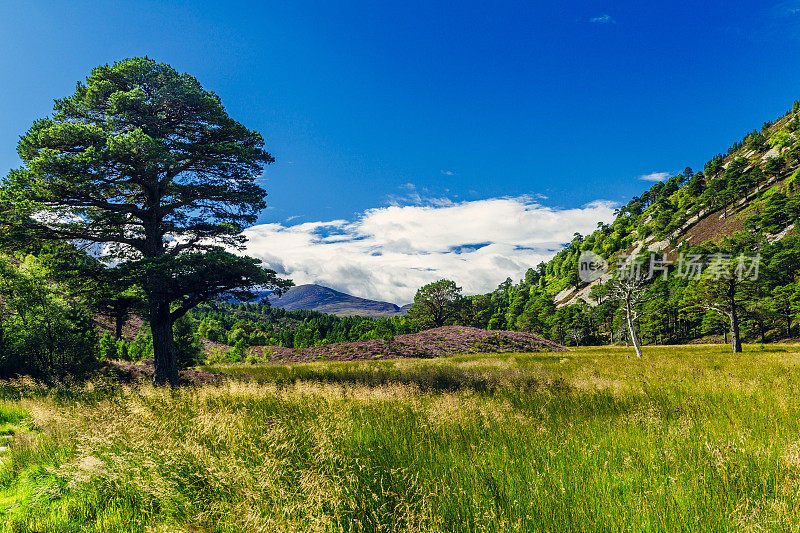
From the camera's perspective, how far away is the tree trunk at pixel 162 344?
11156 mm

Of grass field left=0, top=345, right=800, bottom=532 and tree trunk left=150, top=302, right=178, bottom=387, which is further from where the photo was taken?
tree trunk left=150, top=302, right=178, bottom=387

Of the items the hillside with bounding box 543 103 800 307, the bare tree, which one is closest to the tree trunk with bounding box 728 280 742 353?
the bare tree

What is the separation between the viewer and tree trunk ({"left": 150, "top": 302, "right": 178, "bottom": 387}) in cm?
1116

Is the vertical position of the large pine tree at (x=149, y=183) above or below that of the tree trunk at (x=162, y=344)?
above

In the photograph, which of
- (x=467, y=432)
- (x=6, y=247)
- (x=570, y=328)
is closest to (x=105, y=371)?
(x=6, y=247)

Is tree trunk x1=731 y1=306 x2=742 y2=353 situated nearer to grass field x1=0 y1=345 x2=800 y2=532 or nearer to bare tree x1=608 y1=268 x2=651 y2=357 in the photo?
→ bare tree x1=608 y1=268 x2=651 y2=357

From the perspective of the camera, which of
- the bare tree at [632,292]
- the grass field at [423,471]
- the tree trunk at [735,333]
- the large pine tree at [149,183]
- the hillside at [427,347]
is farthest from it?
the hillside at [427,347]

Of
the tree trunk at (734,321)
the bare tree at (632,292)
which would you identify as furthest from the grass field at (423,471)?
the tree trunk at (734,321)

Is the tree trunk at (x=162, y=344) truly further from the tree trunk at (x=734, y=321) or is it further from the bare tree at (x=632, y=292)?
the tree trunk at (x=734, y=321)

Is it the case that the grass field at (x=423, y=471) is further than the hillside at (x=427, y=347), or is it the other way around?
the hillside at (x=427, y=347)

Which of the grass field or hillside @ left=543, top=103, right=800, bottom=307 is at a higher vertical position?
hillside @ left=543, top=103, right=800, bottom=307

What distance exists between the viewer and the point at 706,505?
259 cm

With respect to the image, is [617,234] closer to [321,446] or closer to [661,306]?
[661,306]

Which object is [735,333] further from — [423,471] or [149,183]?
[149,183]
